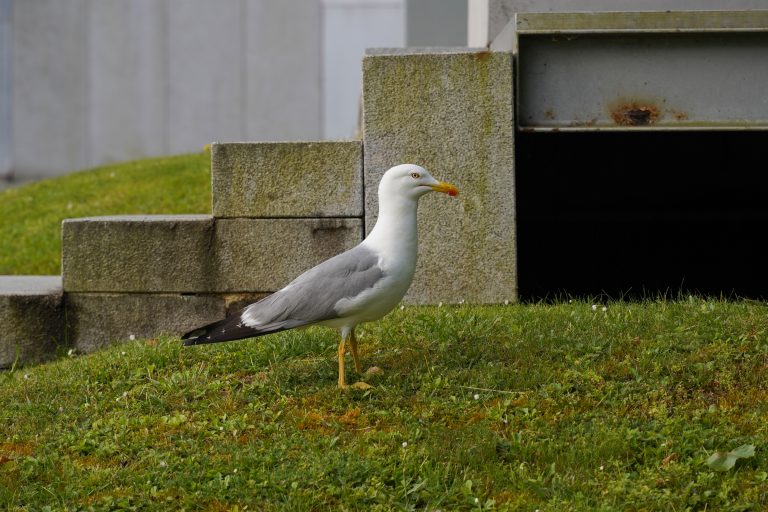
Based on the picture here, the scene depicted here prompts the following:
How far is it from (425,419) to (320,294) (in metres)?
0.85

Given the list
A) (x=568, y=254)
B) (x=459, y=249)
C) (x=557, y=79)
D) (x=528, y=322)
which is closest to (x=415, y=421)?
(x=528, y=322)

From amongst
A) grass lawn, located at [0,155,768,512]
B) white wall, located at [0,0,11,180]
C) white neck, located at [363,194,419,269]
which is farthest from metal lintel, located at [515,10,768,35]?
white wall, located at [0,0,11,180]

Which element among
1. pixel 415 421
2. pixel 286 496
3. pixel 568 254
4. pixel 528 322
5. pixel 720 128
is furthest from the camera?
pixel 568 254

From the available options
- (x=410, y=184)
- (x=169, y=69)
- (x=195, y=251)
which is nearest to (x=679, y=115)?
(x=410, y=184)

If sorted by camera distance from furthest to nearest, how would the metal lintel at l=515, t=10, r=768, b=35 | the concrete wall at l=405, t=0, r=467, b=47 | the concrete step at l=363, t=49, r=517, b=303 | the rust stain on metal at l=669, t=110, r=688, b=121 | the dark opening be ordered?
1. the concrete wall at l=405, t=0, r=467, b=47
2. the dark opening
3. the concrete step at l=363, t=49, r=517, b=303
4. the rust stain on metal at l=669, t=110, r=688, b=121
5. the metal lintel at l=515, t=10, r=768, b=35

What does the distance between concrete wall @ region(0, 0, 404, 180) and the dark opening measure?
10353mm

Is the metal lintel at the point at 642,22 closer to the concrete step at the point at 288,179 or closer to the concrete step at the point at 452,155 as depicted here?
the concrete step at the point at 452,155

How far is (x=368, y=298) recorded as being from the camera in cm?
523

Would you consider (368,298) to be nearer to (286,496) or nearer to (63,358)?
(286,496)

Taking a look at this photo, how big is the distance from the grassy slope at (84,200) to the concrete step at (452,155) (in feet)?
11.4

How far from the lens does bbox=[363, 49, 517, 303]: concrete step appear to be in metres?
7.07

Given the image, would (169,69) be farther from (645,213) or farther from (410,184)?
(410,184)

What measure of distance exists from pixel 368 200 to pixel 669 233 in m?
4.35

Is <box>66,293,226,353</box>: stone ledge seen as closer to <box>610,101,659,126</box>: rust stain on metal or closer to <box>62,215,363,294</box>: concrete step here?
<box>62,215,363,294</box>: concrete step
